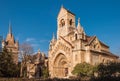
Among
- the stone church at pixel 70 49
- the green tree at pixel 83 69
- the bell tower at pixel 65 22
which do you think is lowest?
the green tree at pixel 83 69

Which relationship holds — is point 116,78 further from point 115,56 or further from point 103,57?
point 115,56

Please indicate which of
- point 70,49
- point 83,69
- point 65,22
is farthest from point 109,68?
point 65,22

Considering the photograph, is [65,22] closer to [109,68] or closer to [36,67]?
[36,67]

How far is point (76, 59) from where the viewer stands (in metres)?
52.2

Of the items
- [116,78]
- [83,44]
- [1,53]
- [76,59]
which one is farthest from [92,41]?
[116,78]

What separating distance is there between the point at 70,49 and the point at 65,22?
11.4 m

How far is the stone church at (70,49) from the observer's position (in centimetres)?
5200

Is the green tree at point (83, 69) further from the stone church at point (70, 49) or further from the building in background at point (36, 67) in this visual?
the building in background at point (36, 67)

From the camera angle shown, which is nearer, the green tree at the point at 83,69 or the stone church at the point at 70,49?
the green tree at the point at 83,69

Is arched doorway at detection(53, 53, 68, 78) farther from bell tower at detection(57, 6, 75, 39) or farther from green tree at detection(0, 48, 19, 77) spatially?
green tree at detection(0, 48, 19, 77)

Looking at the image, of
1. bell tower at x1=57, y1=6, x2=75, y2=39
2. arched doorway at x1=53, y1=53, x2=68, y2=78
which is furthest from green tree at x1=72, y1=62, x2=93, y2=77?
bell tower at x1=57, y1=6, x2=75, y2=39

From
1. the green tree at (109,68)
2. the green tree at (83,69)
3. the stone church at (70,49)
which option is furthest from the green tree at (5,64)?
the green tree at (109,68)

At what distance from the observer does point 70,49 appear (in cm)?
5419

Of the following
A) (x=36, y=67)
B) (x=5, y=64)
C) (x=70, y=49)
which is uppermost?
(x=70, y=49)
